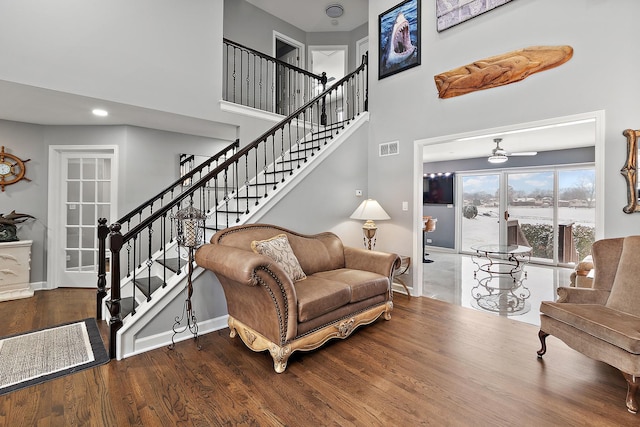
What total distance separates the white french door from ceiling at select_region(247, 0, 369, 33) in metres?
4.22

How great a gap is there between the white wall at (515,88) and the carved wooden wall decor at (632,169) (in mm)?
53

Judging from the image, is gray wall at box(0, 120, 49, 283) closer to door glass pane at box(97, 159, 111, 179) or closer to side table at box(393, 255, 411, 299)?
door glass pane at box(97, 159, 111, 179)

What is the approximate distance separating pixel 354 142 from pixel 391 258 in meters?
2.12

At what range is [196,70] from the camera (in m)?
3.95

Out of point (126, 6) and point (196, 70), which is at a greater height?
point (126, 6)

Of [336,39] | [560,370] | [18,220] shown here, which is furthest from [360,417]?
[336,39]

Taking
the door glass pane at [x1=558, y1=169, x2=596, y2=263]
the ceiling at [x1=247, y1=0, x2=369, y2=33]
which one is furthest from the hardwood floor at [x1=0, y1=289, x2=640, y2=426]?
the ceiling at [x1=247, y1=0, x2=369, y2=33]

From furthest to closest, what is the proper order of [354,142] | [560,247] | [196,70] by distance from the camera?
[560,247] < [354,142] < [196,70]

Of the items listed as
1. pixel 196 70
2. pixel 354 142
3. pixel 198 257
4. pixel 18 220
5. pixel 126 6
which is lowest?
pixel 198 257

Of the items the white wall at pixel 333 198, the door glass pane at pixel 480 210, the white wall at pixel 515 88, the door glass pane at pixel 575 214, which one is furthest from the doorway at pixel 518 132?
the door glass pane at pixel 480 210

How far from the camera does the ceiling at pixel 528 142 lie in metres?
4.76

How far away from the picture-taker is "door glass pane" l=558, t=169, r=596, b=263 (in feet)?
20.9

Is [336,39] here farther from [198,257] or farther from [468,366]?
[468,366]

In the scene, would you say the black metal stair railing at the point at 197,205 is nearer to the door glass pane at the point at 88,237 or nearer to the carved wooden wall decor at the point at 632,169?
the door glass pane at the point at 88,237
